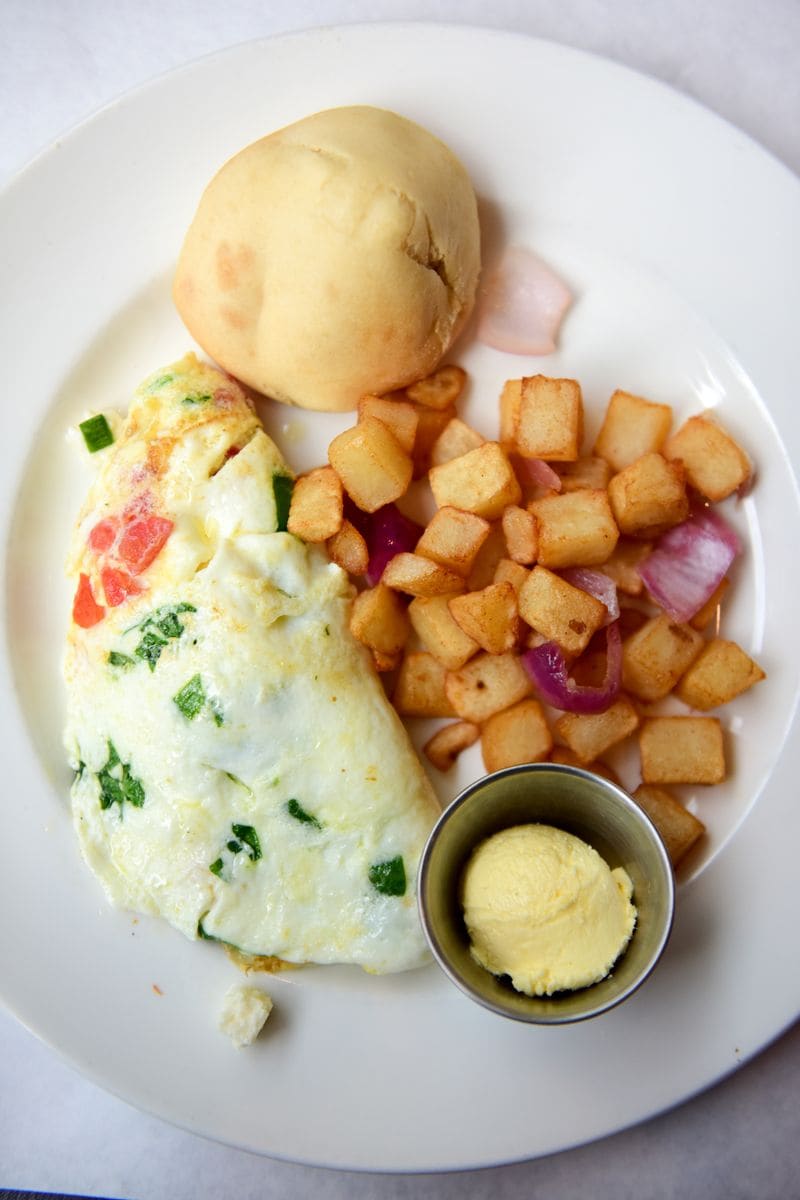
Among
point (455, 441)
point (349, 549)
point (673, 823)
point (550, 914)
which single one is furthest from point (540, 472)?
point (550, 914)

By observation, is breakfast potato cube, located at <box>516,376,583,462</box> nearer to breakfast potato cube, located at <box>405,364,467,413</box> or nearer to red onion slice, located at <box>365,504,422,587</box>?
breakfast potato cube, located at <box>405,364,467,413</box>

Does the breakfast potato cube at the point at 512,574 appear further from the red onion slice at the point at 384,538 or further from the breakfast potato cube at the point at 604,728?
the breakfast potato cube at the point at 604,728

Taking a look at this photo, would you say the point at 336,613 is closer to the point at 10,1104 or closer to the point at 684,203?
the point at 684,203

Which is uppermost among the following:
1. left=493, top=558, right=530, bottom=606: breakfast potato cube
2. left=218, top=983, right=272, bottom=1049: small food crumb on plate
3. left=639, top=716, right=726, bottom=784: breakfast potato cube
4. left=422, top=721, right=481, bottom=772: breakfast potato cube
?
left=493, top=558, right=530, bottom=606: breakfast potato cube

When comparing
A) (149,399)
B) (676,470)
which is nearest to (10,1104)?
(149,399)

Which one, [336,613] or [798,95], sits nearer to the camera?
[336,613]

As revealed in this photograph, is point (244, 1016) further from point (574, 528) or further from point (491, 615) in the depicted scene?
point (574, 528)

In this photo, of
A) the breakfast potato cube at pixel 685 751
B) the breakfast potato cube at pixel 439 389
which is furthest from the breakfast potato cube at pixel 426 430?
the breakfast potato cube at pixel 685 751

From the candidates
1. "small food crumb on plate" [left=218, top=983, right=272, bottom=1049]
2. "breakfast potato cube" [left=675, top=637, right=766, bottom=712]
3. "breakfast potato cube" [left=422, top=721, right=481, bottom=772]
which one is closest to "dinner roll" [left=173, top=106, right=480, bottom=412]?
"breakfast potato cube" [left=422, top=721, right=481, bottom=772]
